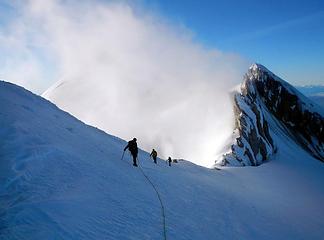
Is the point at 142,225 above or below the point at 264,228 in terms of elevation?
below

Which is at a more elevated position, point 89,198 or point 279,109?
point 279,109

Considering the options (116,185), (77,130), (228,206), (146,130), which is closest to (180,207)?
(116,185)

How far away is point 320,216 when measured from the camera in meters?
28.8

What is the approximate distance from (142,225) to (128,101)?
409ft

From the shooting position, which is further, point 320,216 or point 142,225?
point 320,216

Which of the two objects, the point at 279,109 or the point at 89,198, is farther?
the point at 279,109

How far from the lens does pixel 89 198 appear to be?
35.2 ft

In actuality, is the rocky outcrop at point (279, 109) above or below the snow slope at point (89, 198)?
above

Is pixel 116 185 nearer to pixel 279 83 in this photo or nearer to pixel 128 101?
pixel 279 83

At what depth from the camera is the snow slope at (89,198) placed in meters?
8.70

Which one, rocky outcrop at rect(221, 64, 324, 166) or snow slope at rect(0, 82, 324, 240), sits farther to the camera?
rocky outcrop at rect(221, 64, 324, 166)

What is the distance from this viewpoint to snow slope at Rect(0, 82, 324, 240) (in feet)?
28.5

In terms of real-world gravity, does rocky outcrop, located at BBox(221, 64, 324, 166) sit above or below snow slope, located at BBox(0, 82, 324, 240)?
above

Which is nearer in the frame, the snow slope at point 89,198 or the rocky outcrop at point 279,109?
the snow slope at point 89,198
